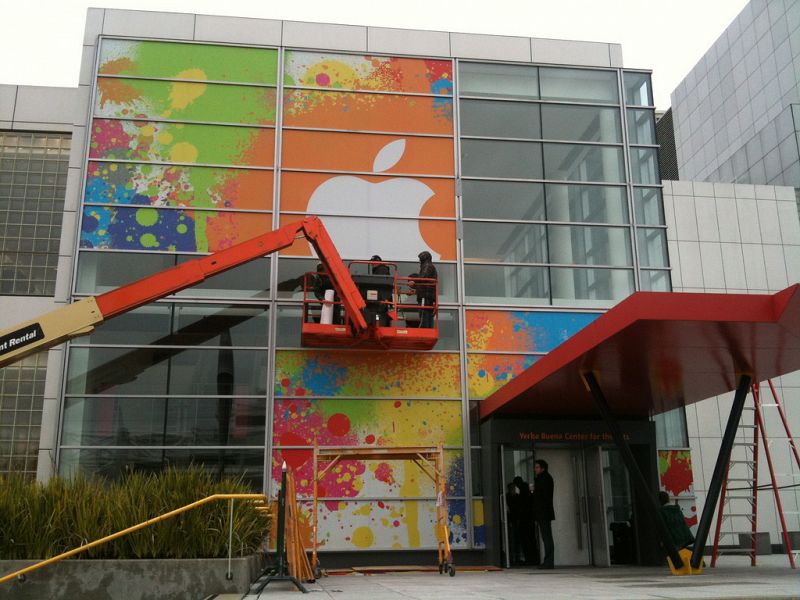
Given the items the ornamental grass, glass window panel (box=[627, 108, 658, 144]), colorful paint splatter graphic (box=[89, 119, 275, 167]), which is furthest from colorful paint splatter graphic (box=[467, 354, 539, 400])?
the ornamental grass

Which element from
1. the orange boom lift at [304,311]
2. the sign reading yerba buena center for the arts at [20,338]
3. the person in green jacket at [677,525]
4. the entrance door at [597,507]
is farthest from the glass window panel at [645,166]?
the sign reading yerba buena center for the arts at [20,338]

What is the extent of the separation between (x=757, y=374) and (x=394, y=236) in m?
8.93

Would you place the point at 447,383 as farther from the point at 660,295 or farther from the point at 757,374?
the point at 660,295

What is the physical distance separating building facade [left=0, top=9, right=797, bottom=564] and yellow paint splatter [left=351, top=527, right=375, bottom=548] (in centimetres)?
3

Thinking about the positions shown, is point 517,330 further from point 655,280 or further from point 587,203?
point 587,203

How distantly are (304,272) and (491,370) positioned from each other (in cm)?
495

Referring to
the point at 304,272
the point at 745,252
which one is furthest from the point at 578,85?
the point at 304,272

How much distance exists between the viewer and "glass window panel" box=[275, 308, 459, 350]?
1933cm

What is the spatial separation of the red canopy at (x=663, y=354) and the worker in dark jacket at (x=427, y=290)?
229cm

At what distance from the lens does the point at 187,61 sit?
70.1 ft

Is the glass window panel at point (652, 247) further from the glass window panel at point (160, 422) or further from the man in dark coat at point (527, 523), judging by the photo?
the glass window panel at point (160, 422)

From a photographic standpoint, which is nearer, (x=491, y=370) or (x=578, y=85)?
(x=491, y=370)

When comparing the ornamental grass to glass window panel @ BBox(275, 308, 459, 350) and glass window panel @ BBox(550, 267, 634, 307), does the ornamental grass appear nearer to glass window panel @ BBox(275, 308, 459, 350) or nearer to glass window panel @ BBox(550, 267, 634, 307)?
glass window panel @ BBox(275, 308, 459, 350)

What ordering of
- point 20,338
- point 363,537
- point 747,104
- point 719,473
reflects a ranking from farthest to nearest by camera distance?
point 747,104
point 363,537
point 20,338
point 719,473
